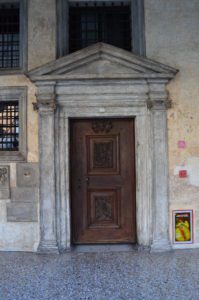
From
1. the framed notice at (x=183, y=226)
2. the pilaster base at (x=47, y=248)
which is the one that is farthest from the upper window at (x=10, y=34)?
the framed notice at (x=183, y=226)

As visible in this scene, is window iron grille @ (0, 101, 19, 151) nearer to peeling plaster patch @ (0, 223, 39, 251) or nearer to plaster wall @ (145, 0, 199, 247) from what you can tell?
→ peeling plaster patch @ (0, 223, 39, 251)

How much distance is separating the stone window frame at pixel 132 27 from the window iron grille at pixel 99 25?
0.16 metres

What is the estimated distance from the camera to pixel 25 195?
16.0 feet

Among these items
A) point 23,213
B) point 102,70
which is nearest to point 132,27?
point 102,70

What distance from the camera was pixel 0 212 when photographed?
16.1 feet

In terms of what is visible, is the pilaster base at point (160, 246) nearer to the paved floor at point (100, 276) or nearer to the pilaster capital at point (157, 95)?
the paved floor at point (100, 276)

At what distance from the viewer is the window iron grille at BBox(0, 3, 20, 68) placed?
5125 millimetres

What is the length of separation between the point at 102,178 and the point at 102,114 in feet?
3.22

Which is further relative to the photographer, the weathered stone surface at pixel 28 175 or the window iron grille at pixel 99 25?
the window iron grille at pixel 99 25

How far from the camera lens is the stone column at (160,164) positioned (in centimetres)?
476

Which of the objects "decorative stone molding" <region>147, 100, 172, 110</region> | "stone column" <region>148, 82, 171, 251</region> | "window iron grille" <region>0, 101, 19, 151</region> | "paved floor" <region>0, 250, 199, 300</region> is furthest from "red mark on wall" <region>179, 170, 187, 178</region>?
"window iron grille" <region>0, 101, 19, 151</region>

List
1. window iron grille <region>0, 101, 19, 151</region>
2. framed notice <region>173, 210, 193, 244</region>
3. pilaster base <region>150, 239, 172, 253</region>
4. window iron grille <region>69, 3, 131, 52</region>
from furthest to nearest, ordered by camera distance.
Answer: window iron grille <region>69, 3, 131, 52</region>, window iron grille <region>0, 101, 19, 151</region>, framed notice <region>173, 210, 193, 244</region>, pilaster base <region>150, 239, 172, 253</region>

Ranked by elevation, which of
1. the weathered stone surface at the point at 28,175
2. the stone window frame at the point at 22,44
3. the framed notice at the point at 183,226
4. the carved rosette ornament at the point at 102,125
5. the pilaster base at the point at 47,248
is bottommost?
the pilaster base at the point at 47,248

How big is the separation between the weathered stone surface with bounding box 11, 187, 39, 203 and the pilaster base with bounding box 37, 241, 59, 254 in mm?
638
